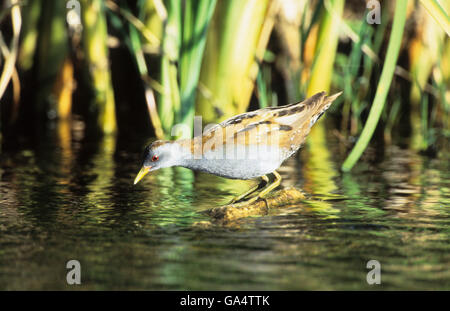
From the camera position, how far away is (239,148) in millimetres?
5422

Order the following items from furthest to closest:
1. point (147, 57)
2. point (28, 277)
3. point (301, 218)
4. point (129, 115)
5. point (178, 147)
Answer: point (129, 115), point (147, 57), point (178, 147), point (301, 218), point (28, 277)

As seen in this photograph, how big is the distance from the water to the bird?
0.97 ft

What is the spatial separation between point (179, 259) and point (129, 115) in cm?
716

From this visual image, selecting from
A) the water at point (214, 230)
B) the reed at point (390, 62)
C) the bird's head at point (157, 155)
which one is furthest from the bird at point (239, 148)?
the reed at point (390, 62)

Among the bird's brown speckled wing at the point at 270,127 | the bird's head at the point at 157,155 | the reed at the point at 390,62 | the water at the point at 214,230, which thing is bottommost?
the water at the point at 214,230

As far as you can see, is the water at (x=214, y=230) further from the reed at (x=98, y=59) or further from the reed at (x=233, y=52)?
the reed at (x=98, y=59)

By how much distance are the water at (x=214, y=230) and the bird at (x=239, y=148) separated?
297mm

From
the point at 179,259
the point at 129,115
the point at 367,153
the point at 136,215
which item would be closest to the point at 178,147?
the point at 136,215

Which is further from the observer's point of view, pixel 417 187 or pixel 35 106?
pixel 35 106

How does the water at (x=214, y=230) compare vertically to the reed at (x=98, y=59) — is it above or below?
below

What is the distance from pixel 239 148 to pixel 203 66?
4.10m

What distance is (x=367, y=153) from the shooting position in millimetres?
8227

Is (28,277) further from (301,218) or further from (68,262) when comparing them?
(301,218)

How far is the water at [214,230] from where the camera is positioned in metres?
3.88
